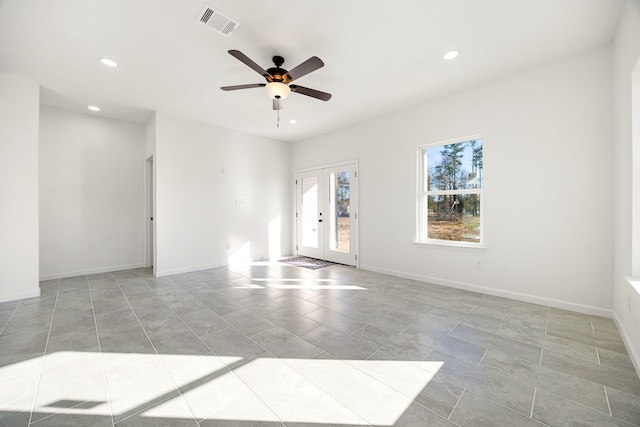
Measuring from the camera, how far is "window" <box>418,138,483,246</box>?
3822mm

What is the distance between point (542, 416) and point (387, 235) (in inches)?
133

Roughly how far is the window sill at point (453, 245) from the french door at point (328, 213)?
1.48m

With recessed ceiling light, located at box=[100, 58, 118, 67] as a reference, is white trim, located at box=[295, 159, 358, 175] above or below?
below

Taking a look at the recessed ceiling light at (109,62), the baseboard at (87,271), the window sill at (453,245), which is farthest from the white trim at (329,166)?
the baseboard at (87,271)

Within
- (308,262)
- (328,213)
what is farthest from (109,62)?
(308,262)

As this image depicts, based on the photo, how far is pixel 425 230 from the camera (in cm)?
440

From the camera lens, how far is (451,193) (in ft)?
13.3

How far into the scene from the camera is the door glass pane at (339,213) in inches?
220

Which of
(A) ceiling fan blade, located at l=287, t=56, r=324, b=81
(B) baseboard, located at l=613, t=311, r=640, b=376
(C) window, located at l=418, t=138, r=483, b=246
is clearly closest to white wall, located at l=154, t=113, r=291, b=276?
(A) ceiling fan blade, located at l=287, t=56, r=324, b=81

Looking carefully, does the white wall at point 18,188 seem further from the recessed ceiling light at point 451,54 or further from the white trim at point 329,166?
the recessed ceiling light at point 451,54

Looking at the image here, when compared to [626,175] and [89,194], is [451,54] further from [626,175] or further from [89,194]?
[89,194]

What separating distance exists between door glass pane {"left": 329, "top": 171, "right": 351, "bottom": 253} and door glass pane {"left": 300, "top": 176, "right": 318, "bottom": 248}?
499mm

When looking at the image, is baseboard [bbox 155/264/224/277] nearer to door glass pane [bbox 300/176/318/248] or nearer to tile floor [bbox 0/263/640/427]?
tile floor [bbox 0/263/640/427]

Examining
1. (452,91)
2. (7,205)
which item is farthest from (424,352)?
(7,205)
